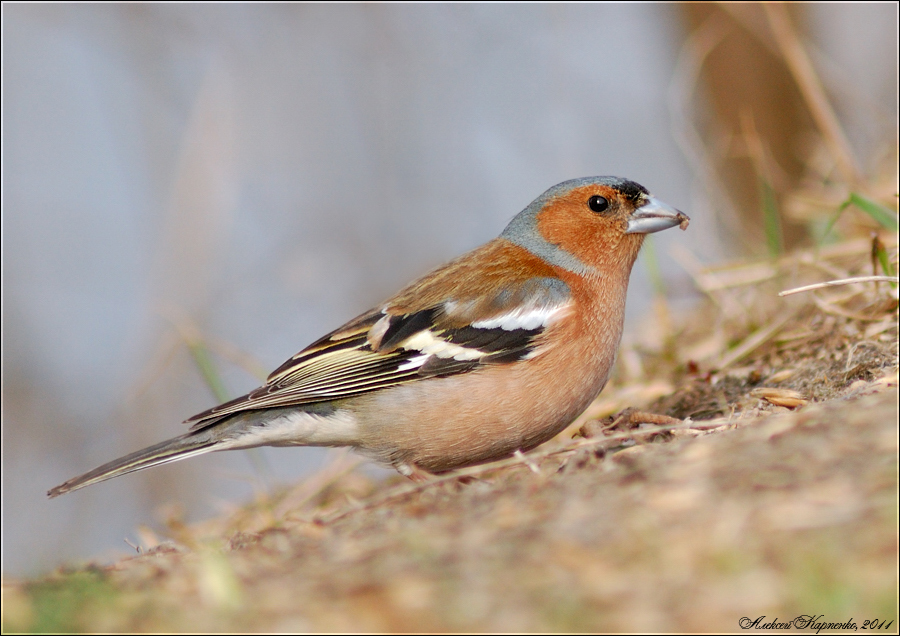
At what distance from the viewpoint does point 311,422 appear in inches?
157

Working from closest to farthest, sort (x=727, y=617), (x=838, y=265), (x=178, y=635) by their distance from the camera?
(x=727, y=617), (x=178, y=635), (x=838, y=265)

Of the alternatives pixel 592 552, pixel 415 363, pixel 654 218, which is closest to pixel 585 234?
pixel 654 218

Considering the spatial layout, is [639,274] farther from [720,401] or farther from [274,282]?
[720,401]

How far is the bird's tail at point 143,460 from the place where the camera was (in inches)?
147

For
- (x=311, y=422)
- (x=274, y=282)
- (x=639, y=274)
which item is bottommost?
(x=639, y=274)

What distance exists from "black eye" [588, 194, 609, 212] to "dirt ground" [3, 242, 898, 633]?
55.3 inches

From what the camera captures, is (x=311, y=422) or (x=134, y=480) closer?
(x=311, y=422)

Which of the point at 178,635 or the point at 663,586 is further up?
the point at 178,635

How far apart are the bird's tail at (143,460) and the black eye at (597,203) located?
2.12m

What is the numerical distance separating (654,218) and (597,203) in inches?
11.6

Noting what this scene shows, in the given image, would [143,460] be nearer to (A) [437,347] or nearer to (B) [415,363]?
(B) [415,363]

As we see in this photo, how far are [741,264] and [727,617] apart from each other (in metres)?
3.72

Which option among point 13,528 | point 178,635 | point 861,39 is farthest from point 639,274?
point 178,635

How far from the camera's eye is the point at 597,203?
14.6 ft
